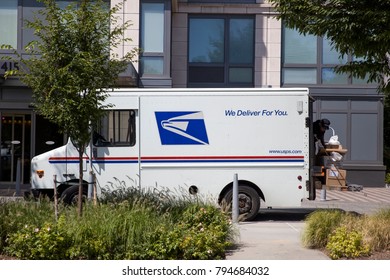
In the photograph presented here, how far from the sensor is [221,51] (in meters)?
22.5

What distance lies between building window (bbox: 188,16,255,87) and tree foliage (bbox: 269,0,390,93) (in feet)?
43.5

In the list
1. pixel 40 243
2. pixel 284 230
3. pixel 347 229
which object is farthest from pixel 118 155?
pixel 347 229

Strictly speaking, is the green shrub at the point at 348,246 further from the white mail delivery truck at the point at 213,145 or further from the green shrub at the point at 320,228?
the white mail delivery truck at the point at 213,145

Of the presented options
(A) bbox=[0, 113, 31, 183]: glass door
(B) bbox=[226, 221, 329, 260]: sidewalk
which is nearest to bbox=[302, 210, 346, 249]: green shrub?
(B) bbox=[226, 221, 329, 260]: sidewalk

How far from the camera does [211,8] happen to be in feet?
74.0

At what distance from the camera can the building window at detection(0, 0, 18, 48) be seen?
20812mm

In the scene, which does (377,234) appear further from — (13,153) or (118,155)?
(13,153)

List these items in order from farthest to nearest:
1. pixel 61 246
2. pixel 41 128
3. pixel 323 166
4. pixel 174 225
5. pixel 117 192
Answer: pixel 41 128
pixel 323 166
pixel 117 192
pixel 174 225
pixel 61 246

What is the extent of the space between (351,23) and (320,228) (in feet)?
10.3

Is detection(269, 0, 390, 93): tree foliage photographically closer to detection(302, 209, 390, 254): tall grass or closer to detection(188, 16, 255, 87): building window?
detection(302, 209, 390, 254): tall grass

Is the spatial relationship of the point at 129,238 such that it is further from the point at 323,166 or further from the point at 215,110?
the point at 323,166

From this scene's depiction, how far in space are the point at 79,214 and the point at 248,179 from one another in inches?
190

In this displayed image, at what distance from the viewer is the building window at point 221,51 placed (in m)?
22.5

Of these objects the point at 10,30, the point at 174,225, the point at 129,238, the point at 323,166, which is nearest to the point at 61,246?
the point at 129,238
